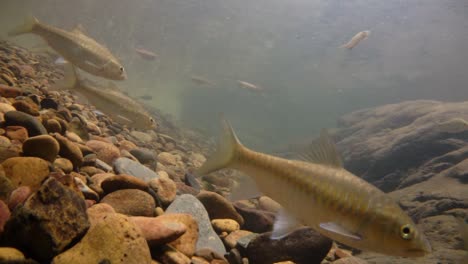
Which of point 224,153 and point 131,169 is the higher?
point 224,153

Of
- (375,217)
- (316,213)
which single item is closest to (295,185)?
(316,213)

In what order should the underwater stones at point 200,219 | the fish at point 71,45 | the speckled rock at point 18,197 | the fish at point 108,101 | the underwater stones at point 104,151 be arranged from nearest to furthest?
the speckled rock at point 18,197 → the underwater stones at point 200,219 → the underwater stones at point 104,151 → the fish at point 108,101 → the fish at point 71,45

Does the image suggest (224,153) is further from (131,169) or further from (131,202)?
(131,169)

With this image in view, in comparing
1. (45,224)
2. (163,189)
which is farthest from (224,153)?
(45,224)

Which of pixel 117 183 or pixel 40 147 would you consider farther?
pixel 117 183

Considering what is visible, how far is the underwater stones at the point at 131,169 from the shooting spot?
3941 mm

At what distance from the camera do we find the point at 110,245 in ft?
6.81

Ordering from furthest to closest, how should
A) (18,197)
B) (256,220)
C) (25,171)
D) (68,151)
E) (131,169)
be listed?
1. (256,220)
2. (131,169)
3. (68,151)
4. (25,171)
5. (18,197)

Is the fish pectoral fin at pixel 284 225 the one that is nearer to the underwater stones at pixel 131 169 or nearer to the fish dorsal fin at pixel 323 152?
the fish dorsal fin at pixel 323 152

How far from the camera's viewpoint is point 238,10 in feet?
144

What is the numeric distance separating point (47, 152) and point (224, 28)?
51.3 metres

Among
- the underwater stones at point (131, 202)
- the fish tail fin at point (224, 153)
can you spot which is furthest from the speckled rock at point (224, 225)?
the fish tail fin at point (224, 153)

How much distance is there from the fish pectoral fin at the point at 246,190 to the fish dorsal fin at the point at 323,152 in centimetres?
52

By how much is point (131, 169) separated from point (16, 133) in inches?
52.5
